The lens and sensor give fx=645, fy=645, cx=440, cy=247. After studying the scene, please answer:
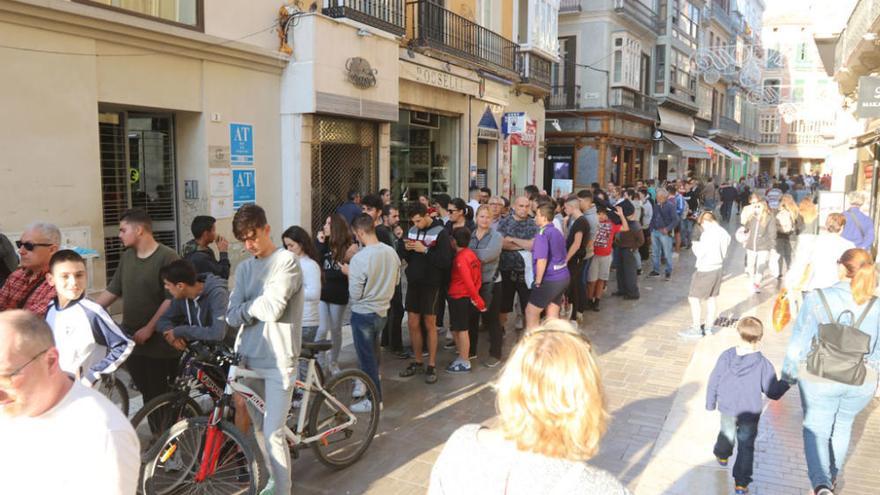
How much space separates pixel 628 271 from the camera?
1103cm

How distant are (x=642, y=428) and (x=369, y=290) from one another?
2666mm

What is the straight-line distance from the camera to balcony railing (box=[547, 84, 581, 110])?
26438 millimetres

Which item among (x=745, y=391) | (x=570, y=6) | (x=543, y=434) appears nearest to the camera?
(x=543, y=434)

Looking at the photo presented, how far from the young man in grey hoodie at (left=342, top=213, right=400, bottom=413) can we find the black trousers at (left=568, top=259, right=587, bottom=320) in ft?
13.1

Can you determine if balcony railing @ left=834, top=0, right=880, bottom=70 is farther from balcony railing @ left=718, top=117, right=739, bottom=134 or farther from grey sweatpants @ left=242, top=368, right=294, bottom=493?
balcony railing @ left=718, top=117, right=739, bottom=134

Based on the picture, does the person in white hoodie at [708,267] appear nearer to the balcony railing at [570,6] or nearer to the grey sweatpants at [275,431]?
the grey sweatpants at [275,431]

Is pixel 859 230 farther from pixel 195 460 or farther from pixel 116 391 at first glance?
pixel 116 391

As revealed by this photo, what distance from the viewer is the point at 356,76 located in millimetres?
11703

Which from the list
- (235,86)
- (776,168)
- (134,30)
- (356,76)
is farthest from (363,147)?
(776,168)

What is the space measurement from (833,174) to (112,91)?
2124cm

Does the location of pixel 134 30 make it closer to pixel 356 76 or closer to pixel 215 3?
pixel 215 3

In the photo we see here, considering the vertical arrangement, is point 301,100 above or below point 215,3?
below

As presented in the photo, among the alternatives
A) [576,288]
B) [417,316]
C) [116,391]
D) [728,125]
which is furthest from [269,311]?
[728,125]

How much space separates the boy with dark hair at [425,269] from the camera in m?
6.52
